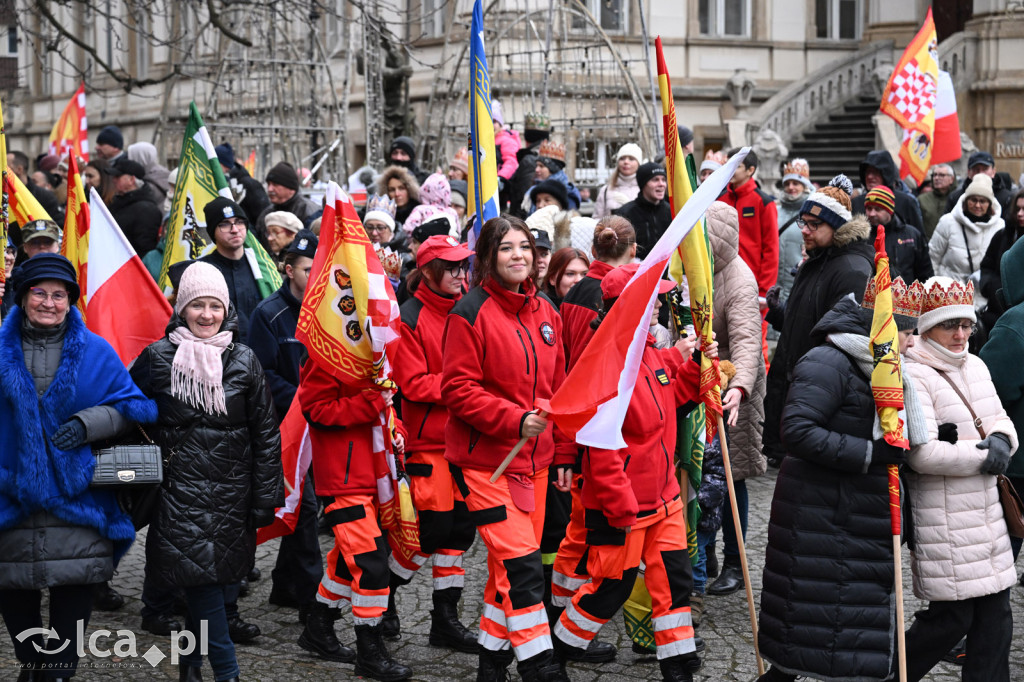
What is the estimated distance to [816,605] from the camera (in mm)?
4859

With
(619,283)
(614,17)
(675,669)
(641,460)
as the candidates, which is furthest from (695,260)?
(614,17)

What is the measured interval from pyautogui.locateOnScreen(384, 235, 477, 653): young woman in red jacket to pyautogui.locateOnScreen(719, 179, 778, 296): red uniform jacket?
3.91 m

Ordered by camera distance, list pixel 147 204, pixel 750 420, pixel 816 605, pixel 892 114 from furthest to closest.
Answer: pixel 892 114
pixel 147 204
pixel 750 420
pixel 816 605

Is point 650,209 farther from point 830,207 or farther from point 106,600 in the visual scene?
point 106,600

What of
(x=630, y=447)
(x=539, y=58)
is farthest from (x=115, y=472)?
(x=539, y=58)

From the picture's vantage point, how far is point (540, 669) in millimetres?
5270

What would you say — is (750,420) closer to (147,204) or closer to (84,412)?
(84,412)

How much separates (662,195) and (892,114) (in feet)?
16.1

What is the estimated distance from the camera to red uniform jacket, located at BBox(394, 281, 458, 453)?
19.3ft

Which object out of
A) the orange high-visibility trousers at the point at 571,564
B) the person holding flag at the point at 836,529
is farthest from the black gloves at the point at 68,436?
the person holding flag at the point at 836,529

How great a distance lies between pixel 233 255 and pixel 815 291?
3246 mm

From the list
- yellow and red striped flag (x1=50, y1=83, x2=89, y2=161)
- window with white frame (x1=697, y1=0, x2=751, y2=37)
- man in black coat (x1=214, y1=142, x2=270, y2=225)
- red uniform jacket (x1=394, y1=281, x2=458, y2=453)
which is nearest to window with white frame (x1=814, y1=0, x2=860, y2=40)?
window with white frame (x1=697, y1=0, x2=751, y2=37)

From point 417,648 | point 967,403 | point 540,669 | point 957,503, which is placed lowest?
point 417,648

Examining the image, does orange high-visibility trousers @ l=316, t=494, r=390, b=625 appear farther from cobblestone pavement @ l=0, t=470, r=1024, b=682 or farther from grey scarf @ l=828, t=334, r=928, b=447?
grey scarf @ l=828, t=334, r=928, b=447
